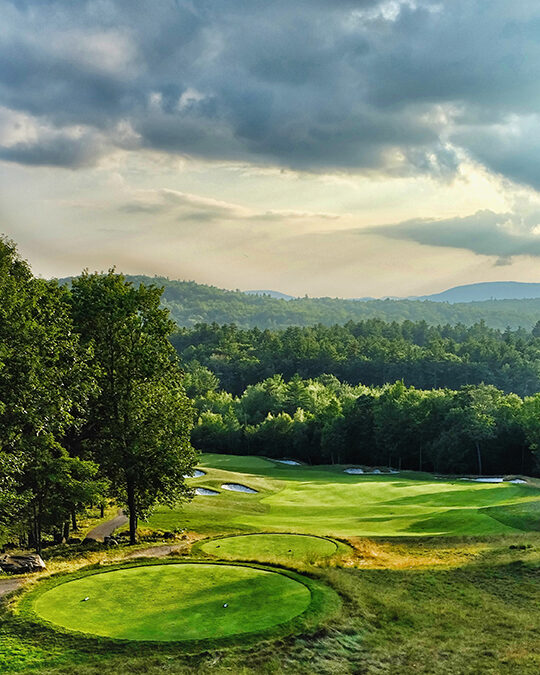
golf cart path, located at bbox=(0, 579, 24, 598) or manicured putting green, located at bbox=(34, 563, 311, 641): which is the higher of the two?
manicured putting green, located at bbox=(34, 563, 311, 641)

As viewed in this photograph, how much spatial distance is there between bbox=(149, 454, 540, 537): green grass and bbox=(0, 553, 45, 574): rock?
1295 cm

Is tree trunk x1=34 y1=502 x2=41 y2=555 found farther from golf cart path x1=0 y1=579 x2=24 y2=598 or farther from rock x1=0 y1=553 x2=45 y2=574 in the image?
golf cart path x1=0 y1=579 x2=24 y2=598

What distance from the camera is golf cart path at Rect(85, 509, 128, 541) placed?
35.0 meters

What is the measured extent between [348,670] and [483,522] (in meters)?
24.9

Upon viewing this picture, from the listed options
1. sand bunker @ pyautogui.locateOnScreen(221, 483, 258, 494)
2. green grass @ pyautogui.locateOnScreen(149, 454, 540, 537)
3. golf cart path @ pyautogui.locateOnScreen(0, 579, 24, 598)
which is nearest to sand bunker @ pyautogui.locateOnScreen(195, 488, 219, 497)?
green grass @ pyautogui.locateOnScreen(149, 454, 540, 537)

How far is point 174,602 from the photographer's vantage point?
A: 18.4 metres

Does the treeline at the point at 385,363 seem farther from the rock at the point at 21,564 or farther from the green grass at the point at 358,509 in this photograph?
the rock at the point at 21,564

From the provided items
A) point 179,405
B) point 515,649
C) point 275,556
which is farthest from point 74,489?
point 515,649

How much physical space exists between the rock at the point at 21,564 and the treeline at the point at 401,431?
6391 centimetres

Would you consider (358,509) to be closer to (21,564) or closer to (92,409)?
(92,409)

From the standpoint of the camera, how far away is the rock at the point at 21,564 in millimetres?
23278

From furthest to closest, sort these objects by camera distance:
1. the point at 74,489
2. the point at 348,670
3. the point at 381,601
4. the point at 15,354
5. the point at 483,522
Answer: the point at 483,522
the point at 74,489
the point at 15,354
the point at 381,601
the point at 348,670

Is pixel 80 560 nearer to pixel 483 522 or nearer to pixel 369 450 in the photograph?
pixel 483 522

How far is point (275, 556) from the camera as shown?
26.8 m
